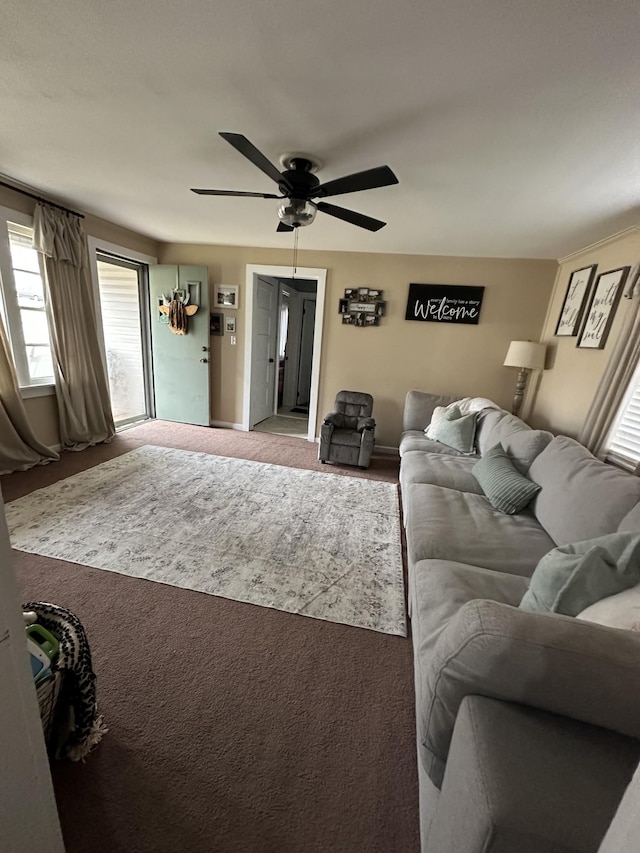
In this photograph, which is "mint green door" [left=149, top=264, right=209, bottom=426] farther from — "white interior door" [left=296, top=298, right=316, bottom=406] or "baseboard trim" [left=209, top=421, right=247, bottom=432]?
"white interior door" [left=296, top=298, right=316, bottom=406]

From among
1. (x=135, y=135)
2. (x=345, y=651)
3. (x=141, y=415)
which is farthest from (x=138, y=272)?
(x=345, y=651)

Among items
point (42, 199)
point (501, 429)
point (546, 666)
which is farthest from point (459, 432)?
point (42, 199)

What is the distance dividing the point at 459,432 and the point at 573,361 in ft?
3.99

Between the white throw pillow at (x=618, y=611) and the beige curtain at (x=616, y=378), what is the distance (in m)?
1.86

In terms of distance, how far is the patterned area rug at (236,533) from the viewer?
193cm

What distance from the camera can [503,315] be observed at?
3.94 m

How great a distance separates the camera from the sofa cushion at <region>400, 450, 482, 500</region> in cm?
240

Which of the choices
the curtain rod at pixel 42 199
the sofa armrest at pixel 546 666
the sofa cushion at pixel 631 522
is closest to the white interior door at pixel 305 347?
the curtain rod at pixel 42 199

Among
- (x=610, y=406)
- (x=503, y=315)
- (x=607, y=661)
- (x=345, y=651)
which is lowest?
(x=345, y=651)

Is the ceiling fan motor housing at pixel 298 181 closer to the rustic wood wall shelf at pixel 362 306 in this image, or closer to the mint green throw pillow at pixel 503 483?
the mint green throw pillow at pixel 503 483

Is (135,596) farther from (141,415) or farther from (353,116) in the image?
(141,415)

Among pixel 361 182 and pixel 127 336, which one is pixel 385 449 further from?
pixel 127 336

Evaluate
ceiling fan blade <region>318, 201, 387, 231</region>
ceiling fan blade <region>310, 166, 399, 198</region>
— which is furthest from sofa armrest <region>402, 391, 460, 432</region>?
ceiling fan blade <region>310, 166, 399, 198</region>

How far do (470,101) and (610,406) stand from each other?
6.89 ft
